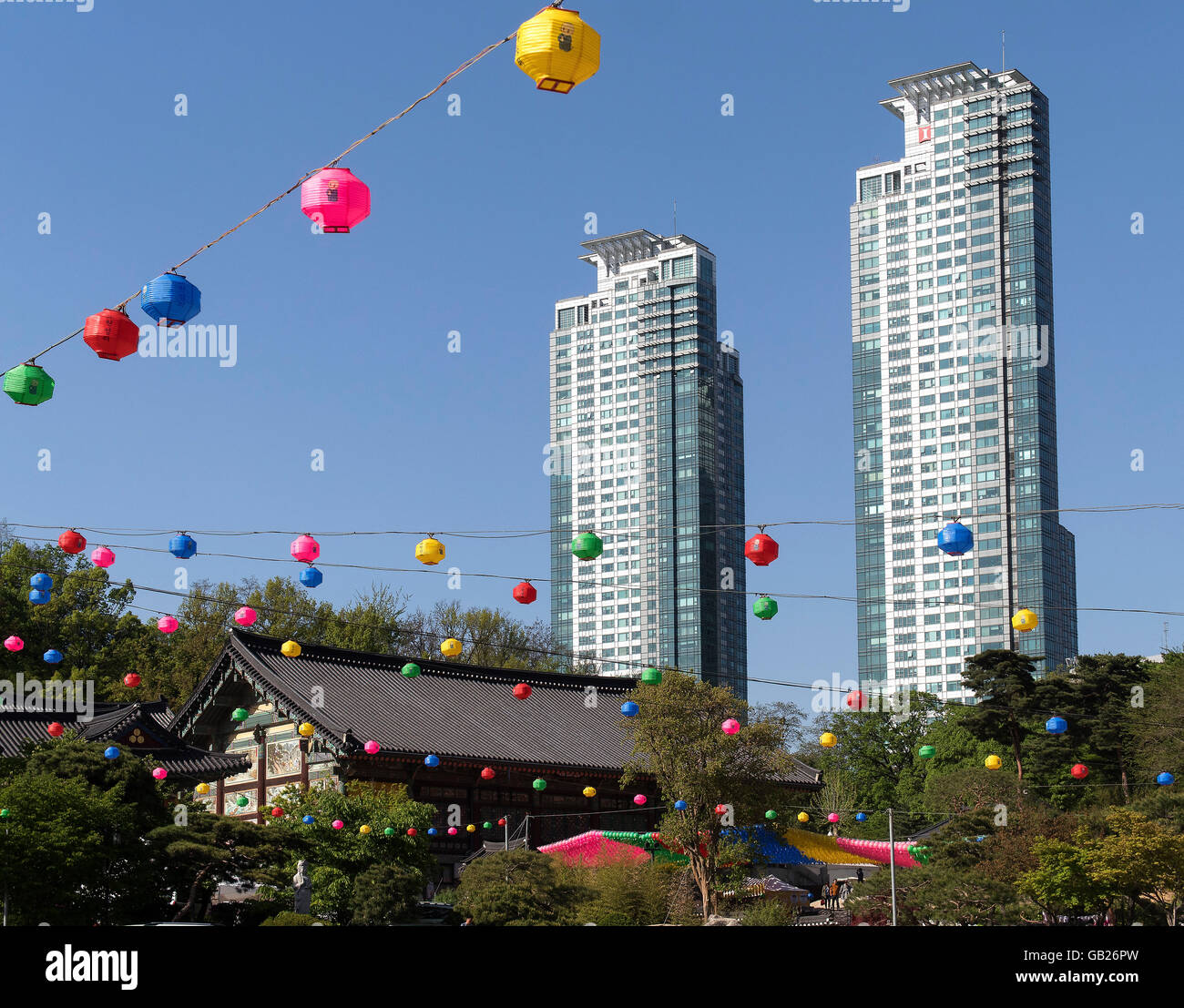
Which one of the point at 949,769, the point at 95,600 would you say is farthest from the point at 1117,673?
the point at 95,600

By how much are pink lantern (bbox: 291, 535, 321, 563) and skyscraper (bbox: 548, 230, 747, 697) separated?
9755 centimetres

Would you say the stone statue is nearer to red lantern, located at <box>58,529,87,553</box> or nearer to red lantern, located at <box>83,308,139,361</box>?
red lantern, located at <box>58,529,87,553</box>

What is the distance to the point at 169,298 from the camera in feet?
45.3

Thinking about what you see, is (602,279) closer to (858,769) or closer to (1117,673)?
(858,769)

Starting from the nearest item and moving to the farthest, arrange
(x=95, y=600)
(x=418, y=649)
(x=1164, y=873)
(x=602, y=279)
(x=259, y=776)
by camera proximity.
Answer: (x=1164, y=873), (x=259, y=776), (x=95, y=600), (x=418, y=649), (x=602, y=279)

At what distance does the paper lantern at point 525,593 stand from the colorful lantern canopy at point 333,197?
25.6 ft

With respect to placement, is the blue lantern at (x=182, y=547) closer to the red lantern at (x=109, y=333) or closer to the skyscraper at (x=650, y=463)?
the red lantern at (x=109, y=333)

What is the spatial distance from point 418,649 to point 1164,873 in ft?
132

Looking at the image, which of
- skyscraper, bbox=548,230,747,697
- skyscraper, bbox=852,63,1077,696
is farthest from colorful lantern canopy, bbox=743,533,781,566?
skyscraper, bbox=548,230,747,697

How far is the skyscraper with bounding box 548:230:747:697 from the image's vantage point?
12194 cm

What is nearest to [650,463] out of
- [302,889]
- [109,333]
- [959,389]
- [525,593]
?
[959,389]

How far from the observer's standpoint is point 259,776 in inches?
1556

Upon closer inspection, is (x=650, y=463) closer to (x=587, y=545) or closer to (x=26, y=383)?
(x=587, y=545)
